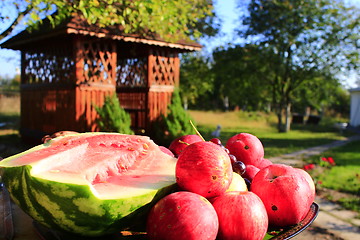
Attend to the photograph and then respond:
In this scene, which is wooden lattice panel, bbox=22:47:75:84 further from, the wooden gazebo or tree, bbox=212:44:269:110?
tree, bbox=212:44:269:110

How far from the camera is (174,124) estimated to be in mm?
10008

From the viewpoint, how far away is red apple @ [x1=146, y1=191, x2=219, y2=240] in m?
1.11

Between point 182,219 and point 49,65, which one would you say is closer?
point 182,219

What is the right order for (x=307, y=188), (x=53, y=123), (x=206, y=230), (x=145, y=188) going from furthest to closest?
1. (x=53, y=123)
2. (x=307, y=188)
3. (x=145, y=188)
4. (x=206, y=230)

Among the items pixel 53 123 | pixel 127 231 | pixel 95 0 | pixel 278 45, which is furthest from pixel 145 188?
pixel 278 45

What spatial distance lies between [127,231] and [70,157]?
369 mm

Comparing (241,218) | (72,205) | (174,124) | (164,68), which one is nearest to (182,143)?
(241,218)

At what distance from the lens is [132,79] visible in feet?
42.0

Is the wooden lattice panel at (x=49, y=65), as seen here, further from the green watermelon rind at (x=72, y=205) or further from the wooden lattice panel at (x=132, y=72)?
the green watermelon rind at (x=72, y=205)

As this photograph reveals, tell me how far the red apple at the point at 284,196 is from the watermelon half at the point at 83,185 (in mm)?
397

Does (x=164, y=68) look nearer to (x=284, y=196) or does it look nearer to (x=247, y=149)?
(x=247, y=149)

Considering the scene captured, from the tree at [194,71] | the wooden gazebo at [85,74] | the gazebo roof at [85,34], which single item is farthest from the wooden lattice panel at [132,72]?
the tree at [194,71]

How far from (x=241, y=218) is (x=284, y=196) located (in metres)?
0.26

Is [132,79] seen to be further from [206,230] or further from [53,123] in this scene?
[206,230]
